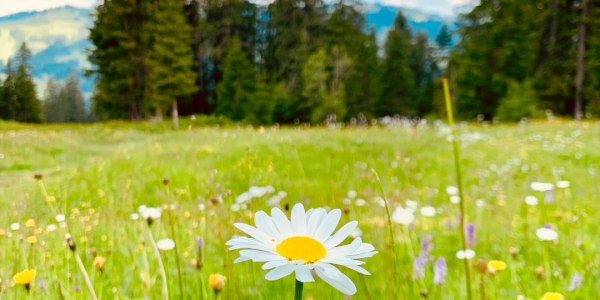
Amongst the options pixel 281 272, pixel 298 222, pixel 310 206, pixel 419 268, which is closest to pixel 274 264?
pixel 281 272

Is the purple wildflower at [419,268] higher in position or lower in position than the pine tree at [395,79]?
lower

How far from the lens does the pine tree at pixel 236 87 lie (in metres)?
34.1

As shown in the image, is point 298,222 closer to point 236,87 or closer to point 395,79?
point 236,87

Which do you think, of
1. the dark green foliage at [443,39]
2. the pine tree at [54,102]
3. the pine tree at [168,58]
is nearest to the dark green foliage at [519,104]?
the pine tree at [168,58]

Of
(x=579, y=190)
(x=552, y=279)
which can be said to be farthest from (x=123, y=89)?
(x=552, y=279)

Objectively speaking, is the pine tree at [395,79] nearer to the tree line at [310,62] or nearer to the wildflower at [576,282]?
the tree line at [310,62]

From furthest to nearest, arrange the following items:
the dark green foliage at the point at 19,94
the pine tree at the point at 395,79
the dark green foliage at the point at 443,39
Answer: the dark green foliage at the point at 443,39 → the pine tree at the point at 395,79 → the dark green foliage at the point at 19,94

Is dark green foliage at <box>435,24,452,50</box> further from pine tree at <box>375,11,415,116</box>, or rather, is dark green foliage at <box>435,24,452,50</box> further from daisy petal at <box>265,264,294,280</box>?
daisy petal at <box>265,264,294,280</box>

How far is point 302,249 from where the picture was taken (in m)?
0.56

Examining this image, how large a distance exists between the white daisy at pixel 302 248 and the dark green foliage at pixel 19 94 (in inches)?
1249

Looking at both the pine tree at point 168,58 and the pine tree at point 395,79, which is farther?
the pine tree at point 395,79

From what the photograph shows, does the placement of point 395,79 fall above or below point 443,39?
below

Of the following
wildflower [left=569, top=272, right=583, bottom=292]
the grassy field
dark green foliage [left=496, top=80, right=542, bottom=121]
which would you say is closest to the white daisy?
the grassy field

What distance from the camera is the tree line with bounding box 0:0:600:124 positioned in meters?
28.5
